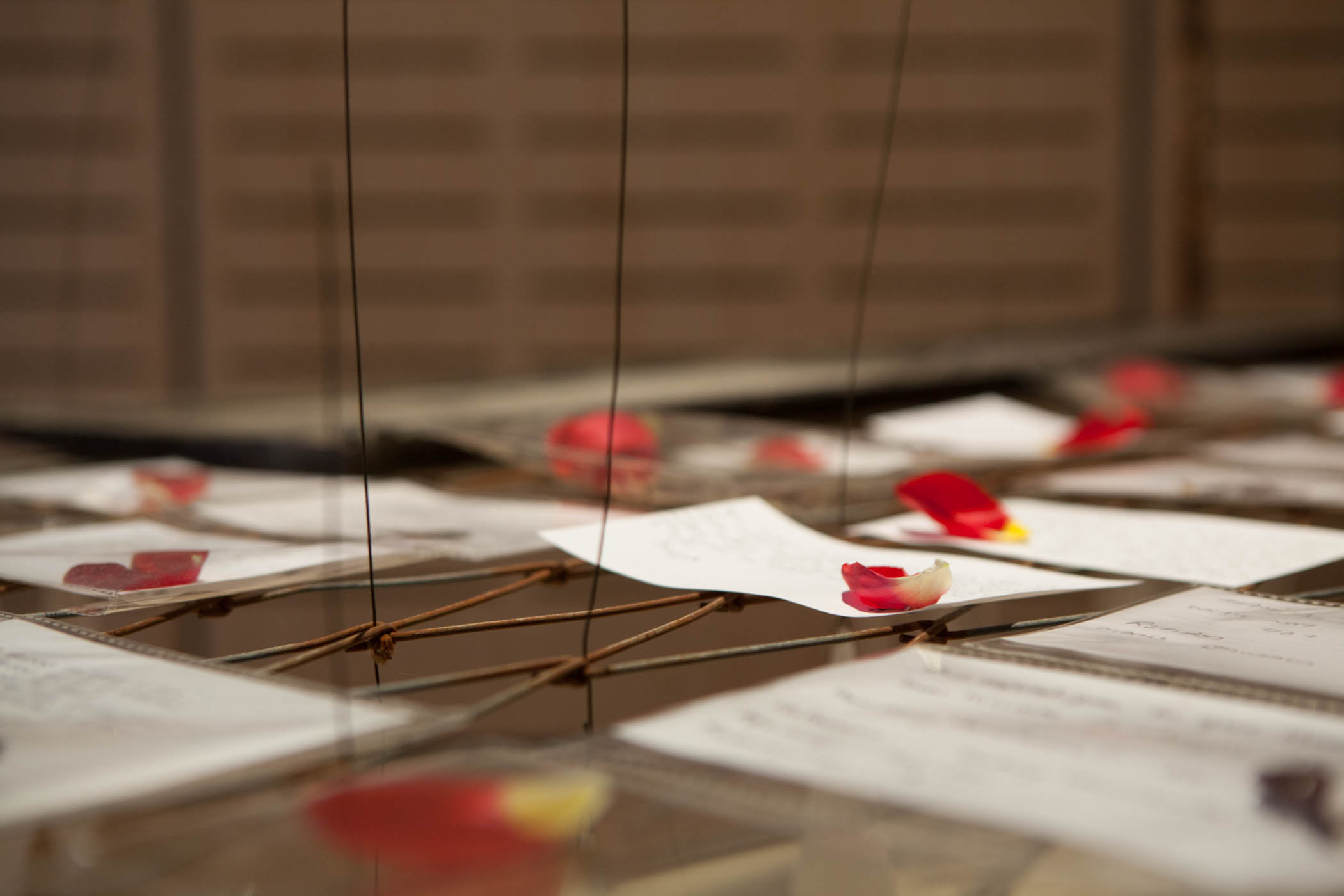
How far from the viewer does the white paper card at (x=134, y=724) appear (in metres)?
0.33

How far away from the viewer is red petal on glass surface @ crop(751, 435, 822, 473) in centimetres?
91

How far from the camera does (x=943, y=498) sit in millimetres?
684

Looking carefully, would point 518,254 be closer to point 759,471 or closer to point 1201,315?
point 1201,315

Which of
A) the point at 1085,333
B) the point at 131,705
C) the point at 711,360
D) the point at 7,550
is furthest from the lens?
the point at 1085,333

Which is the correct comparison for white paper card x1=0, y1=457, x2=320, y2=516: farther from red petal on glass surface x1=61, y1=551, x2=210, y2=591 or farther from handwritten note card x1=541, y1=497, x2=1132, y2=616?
handwritten note card x1=541, y1=497, x2=1132, y2=616

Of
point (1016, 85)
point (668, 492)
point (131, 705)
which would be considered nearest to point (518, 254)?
point (1016, 85)

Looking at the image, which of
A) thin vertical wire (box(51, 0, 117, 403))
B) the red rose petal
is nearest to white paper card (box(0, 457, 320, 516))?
the red rose petal

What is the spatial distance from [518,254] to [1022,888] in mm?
3929

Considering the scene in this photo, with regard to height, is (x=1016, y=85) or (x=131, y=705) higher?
(x=1016, y=85)

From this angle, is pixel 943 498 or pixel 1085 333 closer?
pixel 943 498

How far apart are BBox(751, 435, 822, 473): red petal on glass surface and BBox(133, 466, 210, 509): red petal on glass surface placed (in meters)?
0.40

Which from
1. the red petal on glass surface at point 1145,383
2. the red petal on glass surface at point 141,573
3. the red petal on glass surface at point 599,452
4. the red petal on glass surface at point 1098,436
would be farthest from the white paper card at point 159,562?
the red petal on glass surface at point 1145,383

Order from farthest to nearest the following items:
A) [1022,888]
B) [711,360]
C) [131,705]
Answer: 1. [711,360]
2. [131,705]
3. [1022,888]

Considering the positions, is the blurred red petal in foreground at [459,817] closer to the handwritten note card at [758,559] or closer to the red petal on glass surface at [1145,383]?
the handwritten note card at [758,559]
